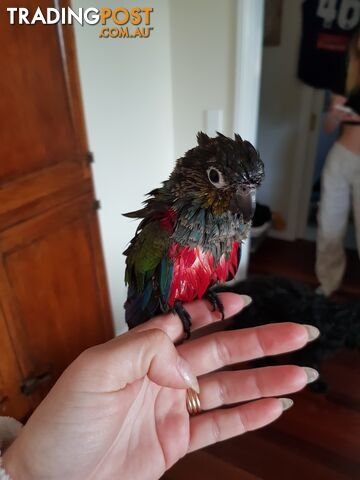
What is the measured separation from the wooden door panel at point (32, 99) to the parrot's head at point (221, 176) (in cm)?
57

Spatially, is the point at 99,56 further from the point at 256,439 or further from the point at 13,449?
the point at 256,439

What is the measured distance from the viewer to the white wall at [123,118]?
4.35 ft

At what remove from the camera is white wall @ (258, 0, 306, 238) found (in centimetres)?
239

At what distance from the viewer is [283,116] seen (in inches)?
103

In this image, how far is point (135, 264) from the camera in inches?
30.8

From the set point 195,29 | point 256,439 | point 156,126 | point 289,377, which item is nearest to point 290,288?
point 256,439

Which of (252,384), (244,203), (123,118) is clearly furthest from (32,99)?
(252,384)

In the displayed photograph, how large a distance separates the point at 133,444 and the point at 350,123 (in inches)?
66.6

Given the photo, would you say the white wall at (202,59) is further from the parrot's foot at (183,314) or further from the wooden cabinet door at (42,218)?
the parrot's foot at (183,314)

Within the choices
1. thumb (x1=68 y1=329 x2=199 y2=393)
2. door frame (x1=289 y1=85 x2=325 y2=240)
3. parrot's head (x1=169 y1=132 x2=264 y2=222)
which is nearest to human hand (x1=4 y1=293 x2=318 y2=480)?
thumb (x1=68 y1=329 x2=199 y2=393)

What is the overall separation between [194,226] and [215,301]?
10.9 inches

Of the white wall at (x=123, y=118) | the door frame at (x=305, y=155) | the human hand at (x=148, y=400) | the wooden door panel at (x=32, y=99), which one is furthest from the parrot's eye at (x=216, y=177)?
the door frame at (x=305, y=155)

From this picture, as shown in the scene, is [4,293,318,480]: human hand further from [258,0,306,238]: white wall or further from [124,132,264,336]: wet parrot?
[258,0,306,238]: white wall

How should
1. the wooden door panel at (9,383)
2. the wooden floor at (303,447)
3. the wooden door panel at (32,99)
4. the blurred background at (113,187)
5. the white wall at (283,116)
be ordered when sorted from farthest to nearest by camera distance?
1. the white wall at (283,116)
2. the wooden floor at (303,447)
3. the wooden door panel at (9,383)
4. the blurred background at (113,187)
5. the wooden door panel at (32,99)
